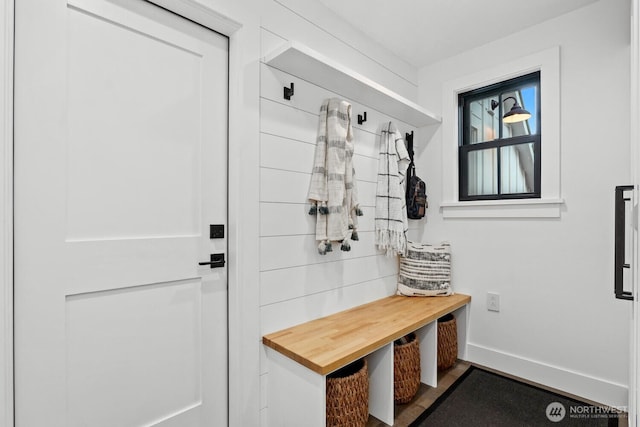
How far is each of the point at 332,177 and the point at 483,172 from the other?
1377 millimetres

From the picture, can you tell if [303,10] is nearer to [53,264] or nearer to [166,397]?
[53,264]

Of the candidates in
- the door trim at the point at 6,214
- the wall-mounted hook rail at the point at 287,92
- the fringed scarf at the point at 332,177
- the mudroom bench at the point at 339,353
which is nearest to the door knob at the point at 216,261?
the mudroom bench at the point at 339,353

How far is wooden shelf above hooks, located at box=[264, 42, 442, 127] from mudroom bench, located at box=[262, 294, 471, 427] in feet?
4.51

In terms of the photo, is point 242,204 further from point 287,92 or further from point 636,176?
point 636,176

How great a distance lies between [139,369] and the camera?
1.37 metres

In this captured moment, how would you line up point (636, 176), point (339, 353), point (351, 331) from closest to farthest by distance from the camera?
point (636, 176)
point (339, 353)
point (351, 331)

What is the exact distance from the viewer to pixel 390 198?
2.34 m

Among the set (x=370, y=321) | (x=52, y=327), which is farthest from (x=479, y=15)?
(x=52, y=327)

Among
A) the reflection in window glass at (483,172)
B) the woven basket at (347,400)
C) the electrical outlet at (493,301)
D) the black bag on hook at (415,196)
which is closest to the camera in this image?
the woven basket at (347,400)

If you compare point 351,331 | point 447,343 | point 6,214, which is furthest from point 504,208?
point 6,214

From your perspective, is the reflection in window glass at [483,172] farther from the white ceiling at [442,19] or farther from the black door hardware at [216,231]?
the black door hardware at [216,231]

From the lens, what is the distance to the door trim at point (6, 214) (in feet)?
3.38

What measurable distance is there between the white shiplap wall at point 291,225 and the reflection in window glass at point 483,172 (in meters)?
1.01

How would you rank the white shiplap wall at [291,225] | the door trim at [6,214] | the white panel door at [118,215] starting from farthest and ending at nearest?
the white shiplap wall at [291,225] → the white panel door at [118,215] → the door trim at [6,214]
